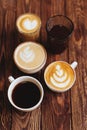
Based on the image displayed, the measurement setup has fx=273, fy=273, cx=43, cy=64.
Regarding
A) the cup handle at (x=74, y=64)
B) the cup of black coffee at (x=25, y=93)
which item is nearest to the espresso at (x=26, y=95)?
the cup of black coffee at (x=25, y=93)

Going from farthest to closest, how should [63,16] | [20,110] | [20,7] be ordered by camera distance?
[20,7], [63,16], [20,110]

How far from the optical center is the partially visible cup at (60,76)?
0.87 meters

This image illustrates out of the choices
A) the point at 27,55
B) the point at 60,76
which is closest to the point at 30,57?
the point at 27,55

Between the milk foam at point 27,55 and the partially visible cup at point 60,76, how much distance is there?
0.07 metres

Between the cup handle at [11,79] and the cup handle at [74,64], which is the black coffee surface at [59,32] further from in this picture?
the cup handle at [11,79]

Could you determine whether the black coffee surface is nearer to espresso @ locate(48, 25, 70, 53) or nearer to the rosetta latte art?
espresso @ locate(48, 25, 70, 53)

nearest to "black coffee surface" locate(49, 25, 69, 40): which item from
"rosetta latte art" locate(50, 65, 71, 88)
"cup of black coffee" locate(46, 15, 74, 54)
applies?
"cup of black coffee" locate(46, 15, 74, 54)

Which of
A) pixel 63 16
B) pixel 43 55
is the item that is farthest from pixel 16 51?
pixel 63 16

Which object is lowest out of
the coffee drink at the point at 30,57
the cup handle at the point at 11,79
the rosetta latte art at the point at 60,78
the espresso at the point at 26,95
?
the espresso at the point at 26,95

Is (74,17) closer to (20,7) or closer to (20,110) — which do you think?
(20,7)

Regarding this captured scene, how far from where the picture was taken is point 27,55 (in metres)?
0.91

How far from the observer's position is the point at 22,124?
2.79ft

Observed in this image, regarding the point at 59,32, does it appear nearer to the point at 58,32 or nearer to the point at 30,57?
the point at 58,32

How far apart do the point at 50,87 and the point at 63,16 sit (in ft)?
0.84
